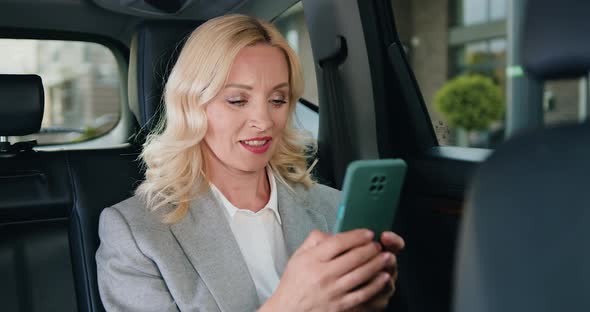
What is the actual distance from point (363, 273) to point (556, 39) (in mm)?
456

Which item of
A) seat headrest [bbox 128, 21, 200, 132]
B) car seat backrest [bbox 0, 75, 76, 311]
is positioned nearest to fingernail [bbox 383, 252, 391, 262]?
seat headrest [bbox 128, 21, 200, 132]

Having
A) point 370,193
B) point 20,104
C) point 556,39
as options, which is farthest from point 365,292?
point 20,104

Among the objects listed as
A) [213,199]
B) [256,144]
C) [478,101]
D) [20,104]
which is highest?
[20,104]

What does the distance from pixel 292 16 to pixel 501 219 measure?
1.66 meters

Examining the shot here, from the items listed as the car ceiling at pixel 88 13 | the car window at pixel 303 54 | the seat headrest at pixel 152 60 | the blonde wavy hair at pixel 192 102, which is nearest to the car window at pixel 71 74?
the car ceiling at pixel 88 13

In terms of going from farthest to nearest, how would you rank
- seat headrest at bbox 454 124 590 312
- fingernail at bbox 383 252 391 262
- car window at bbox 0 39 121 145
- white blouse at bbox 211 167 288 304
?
car window at bbox 0 39 121 145
white blouse at bbox 211 167 288 304
fingernail at bbox 383 252 391 262
seat headrest at bbox 454 124 590 312

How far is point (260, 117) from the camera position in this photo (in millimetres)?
1455

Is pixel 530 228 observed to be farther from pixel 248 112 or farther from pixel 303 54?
pixel 303 54

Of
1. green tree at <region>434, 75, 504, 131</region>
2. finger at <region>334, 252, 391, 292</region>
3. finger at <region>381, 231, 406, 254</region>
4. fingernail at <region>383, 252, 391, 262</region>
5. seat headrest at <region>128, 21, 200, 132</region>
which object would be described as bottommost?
green tree at <region>434, 75, 504, 131</region>

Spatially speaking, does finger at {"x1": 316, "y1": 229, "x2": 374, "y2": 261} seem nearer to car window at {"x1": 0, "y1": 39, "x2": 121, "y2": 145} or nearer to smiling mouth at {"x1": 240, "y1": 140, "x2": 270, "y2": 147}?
smiling mouth at {"x1": 240, "y1": 140, "x2": 270, "y2": 147}

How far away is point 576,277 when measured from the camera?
0.77 meters

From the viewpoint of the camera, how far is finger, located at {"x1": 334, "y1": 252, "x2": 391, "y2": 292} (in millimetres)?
1084

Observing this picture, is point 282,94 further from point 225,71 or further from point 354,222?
point 354,222

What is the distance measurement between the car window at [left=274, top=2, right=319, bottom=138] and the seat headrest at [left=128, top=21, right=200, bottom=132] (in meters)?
0.52
